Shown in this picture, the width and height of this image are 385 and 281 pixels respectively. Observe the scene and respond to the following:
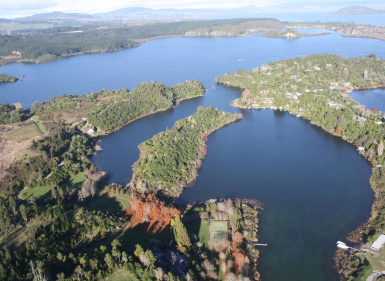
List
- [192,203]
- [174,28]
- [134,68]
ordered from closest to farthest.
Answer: [192,203] < [134,68] < [174,28]

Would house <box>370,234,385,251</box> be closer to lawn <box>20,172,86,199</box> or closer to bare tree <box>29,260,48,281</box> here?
bare tree <box>29,260,48,281</box>

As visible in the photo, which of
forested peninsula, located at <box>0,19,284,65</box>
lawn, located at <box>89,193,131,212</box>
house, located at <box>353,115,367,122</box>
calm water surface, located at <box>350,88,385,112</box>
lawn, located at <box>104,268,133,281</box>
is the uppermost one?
forested peninsula, located at <box>0,19,284,65</box>

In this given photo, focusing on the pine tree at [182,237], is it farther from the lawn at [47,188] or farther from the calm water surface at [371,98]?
the calm water surface at [371,98]

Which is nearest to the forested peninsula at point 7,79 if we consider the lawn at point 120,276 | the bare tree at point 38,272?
the bare tree at point 38,272

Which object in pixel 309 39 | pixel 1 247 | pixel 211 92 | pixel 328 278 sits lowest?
pixel 328 278

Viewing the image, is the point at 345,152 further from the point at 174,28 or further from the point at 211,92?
the point at 174,28

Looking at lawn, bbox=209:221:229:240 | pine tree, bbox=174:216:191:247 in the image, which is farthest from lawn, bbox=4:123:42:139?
lawn, bbox=209:221:229:240

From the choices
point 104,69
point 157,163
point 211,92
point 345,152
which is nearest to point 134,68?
point 104,69
